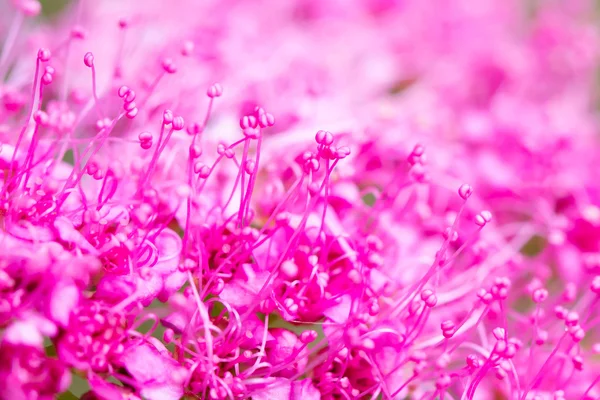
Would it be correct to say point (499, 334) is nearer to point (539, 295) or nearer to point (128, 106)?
point (539, 295)

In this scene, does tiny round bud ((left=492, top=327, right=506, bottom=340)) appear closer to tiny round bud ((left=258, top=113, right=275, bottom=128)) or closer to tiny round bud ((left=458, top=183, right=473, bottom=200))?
tiny round bud ((left=458, top=183, right=473, bottom=200))

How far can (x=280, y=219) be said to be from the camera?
2.82 ft

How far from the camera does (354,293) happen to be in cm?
84

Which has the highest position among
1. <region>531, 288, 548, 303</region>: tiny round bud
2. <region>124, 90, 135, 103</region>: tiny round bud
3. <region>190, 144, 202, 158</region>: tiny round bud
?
<region>124, 90, 135, 103</region>: tiny round bud

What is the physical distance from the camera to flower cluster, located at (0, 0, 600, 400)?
0.77m

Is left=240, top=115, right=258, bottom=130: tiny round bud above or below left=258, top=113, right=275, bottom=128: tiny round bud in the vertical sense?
below

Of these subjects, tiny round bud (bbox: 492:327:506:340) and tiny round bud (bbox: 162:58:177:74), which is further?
tiny round bud (bbox: 162:58:177:74)

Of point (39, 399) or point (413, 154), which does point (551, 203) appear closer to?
point (413, 154)

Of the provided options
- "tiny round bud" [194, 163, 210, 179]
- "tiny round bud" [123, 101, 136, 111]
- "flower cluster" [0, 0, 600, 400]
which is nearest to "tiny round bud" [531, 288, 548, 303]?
"flower cluster" [0, 0, 600, 400]

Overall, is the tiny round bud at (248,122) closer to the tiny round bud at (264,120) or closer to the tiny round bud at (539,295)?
the tiny round bud at (264,120)

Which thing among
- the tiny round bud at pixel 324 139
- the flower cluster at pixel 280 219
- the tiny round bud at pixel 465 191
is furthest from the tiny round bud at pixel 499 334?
the tiny round bud at pixel 324 139

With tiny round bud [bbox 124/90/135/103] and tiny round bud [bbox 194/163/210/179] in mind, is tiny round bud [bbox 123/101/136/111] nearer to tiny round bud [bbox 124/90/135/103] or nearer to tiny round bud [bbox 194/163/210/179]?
tiny round bud [bbox 124/90/135/103]

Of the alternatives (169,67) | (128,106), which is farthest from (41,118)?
(169,67)

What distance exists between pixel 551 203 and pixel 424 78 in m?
0.49
